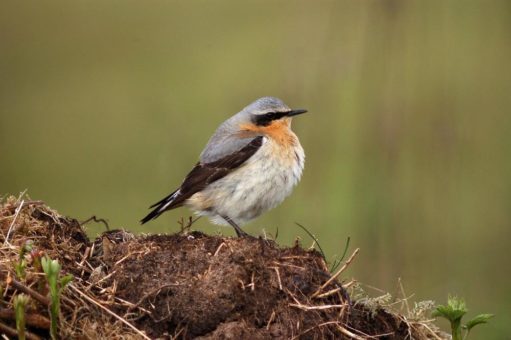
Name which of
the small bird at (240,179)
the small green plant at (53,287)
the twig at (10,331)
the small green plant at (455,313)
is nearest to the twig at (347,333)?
the small green plant at (455,313)

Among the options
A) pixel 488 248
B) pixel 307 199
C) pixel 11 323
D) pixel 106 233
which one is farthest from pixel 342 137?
pixel 11 323

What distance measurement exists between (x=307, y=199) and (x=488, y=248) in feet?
5.96

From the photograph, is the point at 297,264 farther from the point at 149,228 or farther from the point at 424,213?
the point at 149,228

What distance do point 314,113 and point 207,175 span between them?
2.35 meters

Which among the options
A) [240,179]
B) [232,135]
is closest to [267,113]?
[232,135]

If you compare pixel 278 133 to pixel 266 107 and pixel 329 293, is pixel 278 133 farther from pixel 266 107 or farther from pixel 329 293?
pixel 329 293

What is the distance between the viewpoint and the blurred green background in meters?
8.77

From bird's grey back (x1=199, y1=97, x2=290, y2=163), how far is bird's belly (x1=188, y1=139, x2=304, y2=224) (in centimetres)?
20

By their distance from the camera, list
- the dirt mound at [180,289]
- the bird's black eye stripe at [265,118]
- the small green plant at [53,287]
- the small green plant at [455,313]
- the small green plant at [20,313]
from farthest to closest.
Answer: the bird's black eye stripe at [265,118]
the small green plant at [455,313]
the dirt mound at [180,289]
the small green plant at [53,287]
the small green plant at [20,313]

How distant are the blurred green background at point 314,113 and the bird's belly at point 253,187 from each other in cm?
63

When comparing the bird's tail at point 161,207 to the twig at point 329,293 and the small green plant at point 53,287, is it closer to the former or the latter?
the twig at point 329,293

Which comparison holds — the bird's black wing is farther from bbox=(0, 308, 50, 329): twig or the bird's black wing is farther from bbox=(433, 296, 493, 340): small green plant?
bbox=(0, 308, 50, 329): twig

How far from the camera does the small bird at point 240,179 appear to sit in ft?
25.7

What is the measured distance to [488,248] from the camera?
32.9 ft
